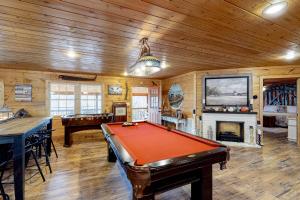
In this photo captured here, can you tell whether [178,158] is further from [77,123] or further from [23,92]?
[23,92]

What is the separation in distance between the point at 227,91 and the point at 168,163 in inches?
175

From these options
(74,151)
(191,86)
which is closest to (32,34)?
(74,151)

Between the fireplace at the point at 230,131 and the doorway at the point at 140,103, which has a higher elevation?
the doorway at the point at 140,103

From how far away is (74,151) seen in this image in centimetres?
432

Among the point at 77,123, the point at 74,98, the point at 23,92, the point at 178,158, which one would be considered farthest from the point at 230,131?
the point at 23,92

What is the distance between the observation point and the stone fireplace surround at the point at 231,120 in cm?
479

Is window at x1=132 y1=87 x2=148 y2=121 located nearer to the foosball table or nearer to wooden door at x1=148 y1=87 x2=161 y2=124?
wooden door at x1=148 y1=87 x2=161 y2=124

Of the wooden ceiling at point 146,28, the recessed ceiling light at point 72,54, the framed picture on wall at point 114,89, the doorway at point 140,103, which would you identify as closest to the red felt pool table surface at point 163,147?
the wooden ceiling at point 146,28

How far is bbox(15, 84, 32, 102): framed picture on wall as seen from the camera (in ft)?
17.6

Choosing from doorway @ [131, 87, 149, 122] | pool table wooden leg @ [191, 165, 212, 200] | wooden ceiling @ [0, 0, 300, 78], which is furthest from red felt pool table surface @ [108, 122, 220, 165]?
doorway @ [131, 87, 149, 122]

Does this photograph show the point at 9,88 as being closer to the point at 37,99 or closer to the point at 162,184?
the point at 37,99

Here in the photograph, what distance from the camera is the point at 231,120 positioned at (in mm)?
4996

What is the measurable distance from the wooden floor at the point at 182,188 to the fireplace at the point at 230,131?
0.95 meters

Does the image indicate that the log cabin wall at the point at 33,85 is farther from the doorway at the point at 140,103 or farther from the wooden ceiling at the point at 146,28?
the doorway at the point at 140,103
